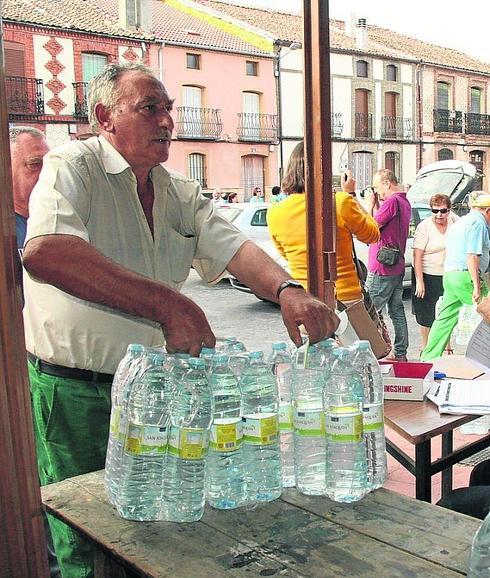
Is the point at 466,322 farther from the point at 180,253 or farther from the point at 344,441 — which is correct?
the point at 344,441

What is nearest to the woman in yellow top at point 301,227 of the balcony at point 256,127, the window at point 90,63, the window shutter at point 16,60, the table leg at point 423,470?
the table leg at point 423,470

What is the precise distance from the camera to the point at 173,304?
1.77 m

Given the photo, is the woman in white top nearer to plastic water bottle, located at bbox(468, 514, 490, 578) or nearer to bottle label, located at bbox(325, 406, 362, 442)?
bottle label, located at bbox(325, 406, 362, 442)

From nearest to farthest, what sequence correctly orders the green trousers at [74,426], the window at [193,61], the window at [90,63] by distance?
1. the green trousers at [74,426]
2. the window at [90,63]
3. the window at [193,61]

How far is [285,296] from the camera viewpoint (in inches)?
80.6

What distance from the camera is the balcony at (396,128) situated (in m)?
30.2

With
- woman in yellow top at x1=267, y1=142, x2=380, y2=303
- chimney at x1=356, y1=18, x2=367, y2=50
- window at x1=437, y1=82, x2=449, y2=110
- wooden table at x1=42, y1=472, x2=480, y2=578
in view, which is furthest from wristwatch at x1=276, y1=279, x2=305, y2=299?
window at x1=437, y1=82, x2=449, y2=110

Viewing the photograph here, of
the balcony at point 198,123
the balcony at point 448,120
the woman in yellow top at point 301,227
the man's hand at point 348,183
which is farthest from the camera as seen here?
the balcony at point 448,120

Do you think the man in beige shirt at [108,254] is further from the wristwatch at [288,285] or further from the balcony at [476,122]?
the balcony at [476,122]

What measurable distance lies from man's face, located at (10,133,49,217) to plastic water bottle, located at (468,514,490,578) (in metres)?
2.47

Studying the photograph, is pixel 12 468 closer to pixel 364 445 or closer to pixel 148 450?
pixel 148 450

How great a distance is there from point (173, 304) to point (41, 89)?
74.4 ft

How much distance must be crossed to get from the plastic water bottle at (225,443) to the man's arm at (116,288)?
0.10m

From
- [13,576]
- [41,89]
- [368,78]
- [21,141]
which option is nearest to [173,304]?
[13,576]
